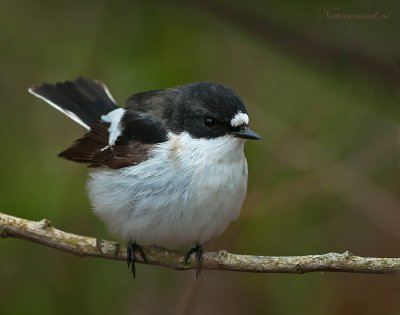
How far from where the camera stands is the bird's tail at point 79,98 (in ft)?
16.7

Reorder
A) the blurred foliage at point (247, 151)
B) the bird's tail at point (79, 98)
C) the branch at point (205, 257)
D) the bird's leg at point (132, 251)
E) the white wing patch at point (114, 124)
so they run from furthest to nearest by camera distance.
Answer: the bird's tail at point (79, 98), the blurred foliage at point (247, 151), the white wing patch at point (114, 124), the bird's leg at point (132, 251), the branch at point (205, 257)

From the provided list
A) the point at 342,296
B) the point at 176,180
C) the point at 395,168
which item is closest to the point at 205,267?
the point at 176,180

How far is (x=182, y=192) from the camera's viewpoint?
4031 millimetres

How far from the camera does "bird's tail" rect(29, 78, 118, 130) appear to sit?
5086 millimetres

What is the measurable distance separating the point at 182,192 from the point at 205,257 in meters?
0.37

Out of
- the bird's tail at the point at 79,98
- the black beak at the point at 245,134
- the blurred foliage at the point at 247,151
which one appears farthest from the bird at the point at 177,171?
the bird's tail at the point at 79,98

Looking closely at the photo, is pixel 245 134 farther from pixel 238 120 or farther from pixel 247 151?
pixel 247 151

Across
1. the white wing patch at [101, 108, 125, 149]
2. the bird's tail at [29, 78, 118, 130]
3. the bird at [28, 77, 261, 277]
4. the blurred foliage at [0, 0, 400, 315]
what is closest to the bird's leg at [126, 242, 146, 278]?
the bird at [28, 77, 261, 277]

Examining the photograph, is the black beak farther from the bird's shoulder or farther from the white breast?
the bird's shoulder

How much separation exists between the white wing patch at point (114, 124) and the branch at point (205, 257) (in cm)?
68

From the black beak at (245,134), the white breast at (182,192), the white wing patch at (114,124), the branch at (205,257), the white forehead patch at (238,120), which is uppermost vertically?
the white wing patch at (114,124)

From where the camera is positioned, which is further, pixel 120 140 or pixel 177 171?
pixel 120 140

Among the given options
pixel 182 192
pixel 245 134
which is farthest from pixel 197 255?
pixel 245 134

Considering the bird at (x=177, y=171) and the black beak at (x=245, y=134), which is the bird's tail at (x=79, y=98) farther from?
the black beak at (x=245, y=134)
